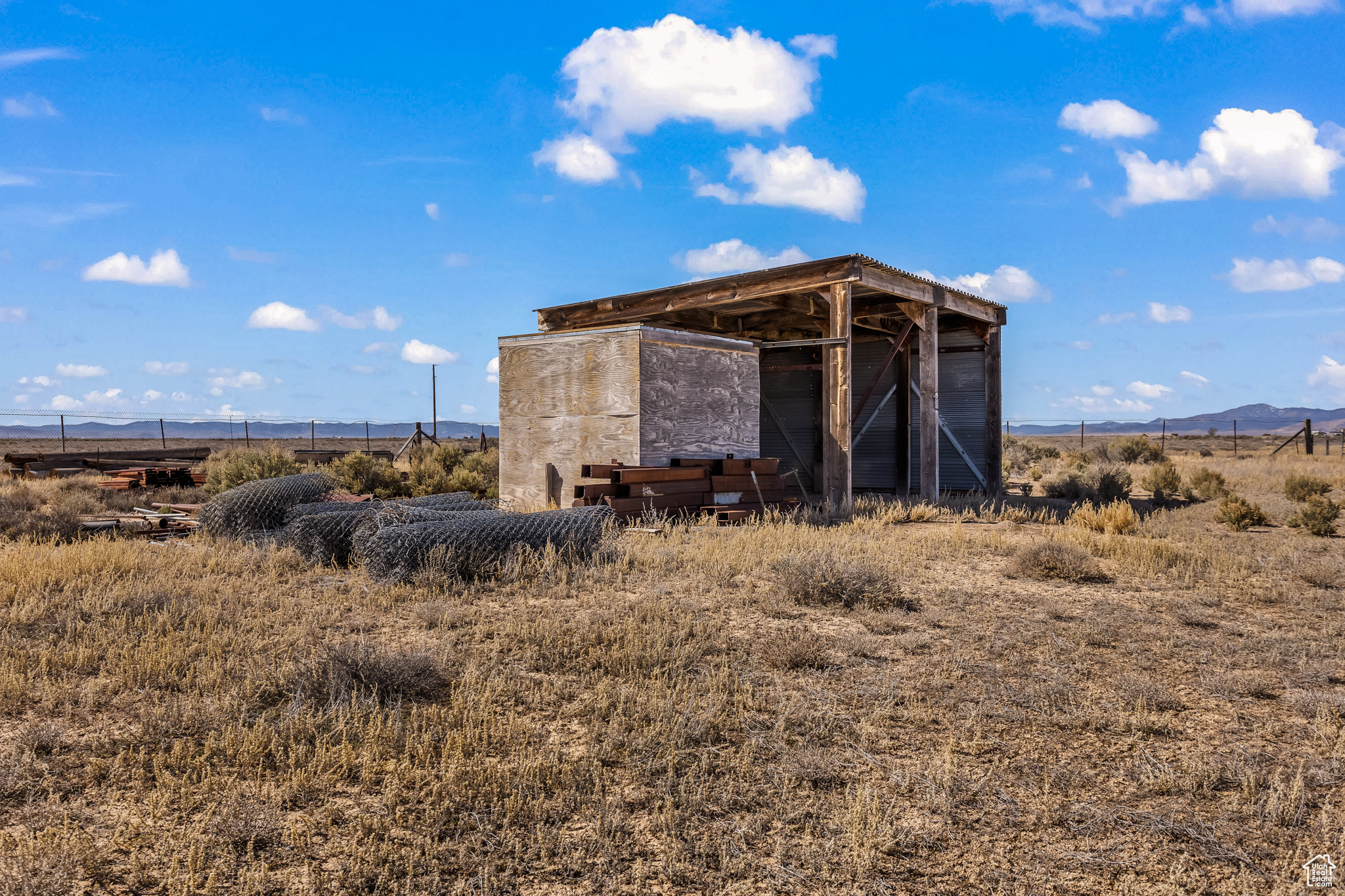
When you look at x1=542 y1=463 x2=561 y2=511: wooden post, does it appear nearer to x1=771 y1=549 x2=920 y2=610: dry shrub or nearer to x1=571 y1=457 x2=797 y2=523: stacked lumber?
Result: x1=571 y1=457 x2=797 y2=523: stacked lumber

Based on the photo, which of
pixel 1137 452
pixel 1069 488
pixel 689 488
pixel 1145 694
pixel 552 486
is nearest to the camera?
pixel 1145 694

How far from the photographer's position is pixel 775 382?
19.6 m

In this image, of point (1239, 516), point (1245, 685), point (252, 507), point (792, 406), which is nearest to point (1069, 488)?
point (1239, 516)

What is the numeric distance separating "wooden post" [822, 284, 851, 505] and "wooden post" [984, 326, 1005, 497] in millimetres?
5822

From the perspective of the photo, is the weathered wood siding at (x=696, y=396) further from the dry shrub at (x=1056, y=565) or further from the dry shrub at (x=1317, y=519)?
the dry shrub at (x=1317, y=519)

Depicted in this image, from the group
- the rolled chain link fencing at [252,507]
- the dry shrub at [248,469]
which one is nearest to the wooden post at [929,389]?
the rolled chain link fencing at [252,507]

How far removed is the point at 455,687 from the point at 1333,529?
12.8m

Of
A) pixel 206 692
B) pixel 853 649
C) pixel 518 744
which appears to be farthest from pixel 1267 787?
pixel 206 692

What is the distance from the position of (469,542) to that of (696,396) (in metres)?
6.06

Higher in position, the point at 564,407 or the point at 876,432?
the point at 564,407

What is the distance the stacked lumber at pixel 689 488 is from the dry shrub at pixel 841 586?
440 cm

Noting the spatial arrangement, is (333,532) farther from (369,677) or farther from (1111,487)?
(1111,487)

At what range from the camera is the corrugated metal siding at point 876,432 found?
1908 cm

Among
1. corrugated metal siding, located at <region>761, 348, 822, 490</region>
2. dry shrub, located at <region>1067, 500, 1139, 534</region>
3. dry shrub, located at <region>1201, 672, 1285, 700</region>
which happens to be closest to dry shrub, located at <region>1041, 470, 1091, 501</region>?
corrugated metal siding, located at <region>761, 348, 822, 490</region>
